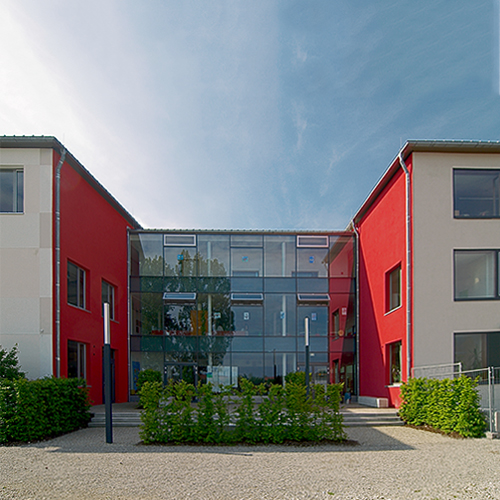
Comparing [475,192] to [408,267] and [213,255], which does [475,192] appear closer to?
[408,267]

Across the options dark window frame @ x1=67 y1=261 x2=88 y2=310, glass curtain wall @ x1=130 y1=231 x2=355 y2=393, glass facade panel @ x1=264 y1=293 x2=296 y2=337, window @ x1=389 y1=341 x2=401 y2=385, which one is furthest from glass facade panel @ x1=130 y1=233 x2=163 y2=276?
window @ x1=389 y1=341 x2=401 y2=385

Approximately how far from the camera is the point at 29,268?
13578mm

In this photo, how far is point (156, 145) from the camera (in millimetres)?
12820

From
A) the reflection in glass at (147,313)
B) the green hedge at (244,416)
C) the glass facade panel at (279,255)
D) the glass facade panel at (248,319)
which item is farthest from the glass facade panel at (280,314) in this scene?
the green hedge at (244,416)

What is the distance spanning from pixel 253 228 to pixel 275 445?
12.4m

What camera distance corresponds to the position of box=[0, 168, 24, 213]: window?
45.9 ft

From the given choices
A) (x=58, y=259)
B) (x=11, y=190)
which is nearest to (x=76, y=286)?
(x=58, y=259)

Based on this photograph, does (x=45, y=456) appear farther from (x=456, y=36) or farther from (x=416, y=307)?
(x=456, y=36)

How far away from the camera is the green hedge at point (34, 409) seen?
1055 cm

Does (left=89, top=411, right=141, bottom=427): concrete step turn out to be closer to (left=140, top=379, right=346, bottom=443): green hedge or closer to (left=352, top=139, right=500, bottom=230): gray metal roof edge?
(left=140, top=379, right=346, bottom=443): green hedge

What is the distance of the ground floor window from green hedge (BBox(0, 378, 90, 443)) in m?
10.6

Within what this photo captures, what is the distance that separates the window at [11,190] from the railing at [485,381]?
12.1 m

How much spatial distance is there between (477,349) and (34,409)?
11594 mm

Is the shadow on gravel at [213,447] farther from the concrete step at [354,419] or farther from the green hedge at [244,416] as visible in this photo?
the concrete step at [354,419]
